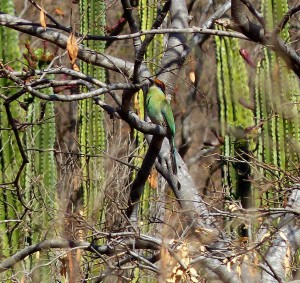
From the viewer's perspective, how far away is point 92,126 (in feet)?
30.2

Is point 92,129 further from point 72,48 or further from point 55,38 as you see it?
point 72,48

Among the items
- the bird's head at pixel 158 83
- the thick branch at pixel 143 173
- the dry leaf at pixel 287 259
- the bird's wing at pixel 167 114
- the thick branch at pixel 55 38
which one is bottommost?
the dry leaf at pixel 287 259

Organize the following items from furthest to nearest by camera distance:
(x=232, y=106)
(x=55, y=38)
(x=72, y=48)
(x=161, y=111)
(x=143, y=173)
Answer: (x=232, y=106) → (x=161, y=111) → (x=55, y=38) → (x=143, y=173) → (x=72, y=48)

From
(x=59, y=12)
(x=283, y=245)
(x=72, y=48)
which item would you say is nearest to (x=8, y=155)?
(x=283, y=245)

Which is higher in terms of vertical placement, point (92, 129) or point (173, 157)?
point (92, 129)

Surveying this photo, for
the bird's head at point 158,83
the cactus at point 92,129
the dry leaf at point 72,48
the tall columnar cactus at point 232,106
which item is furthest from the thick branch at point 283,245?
the tall columnar cactus at point 232,106

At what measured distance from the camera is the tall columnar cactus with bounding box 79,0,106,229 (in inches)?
324

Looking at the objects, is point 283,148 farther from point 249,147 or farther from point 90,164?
point 90,164

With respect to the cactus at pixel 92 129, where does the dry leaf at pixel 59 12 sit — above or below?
above

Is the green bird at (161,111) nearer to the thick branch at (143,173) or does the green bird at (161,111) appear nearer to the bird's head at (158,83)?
the bird's head at (158,83)

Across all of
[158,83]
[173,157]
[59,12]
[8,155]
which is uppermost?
[59,12]

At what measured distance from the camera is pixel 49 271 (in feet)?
24.5

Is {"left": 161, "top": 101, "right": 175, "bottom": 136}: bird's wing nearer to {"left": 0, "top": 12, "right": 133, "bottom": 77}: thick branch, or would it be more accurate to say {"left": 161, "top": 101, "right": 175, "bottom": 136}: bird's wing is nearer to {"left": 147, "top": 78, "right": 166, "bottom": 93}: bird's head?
{"left": 147, "top": 78, "right": 166, "bottom": 93}: bird's head

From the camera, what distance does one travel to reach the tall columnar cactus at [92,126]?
8219 millimetres
